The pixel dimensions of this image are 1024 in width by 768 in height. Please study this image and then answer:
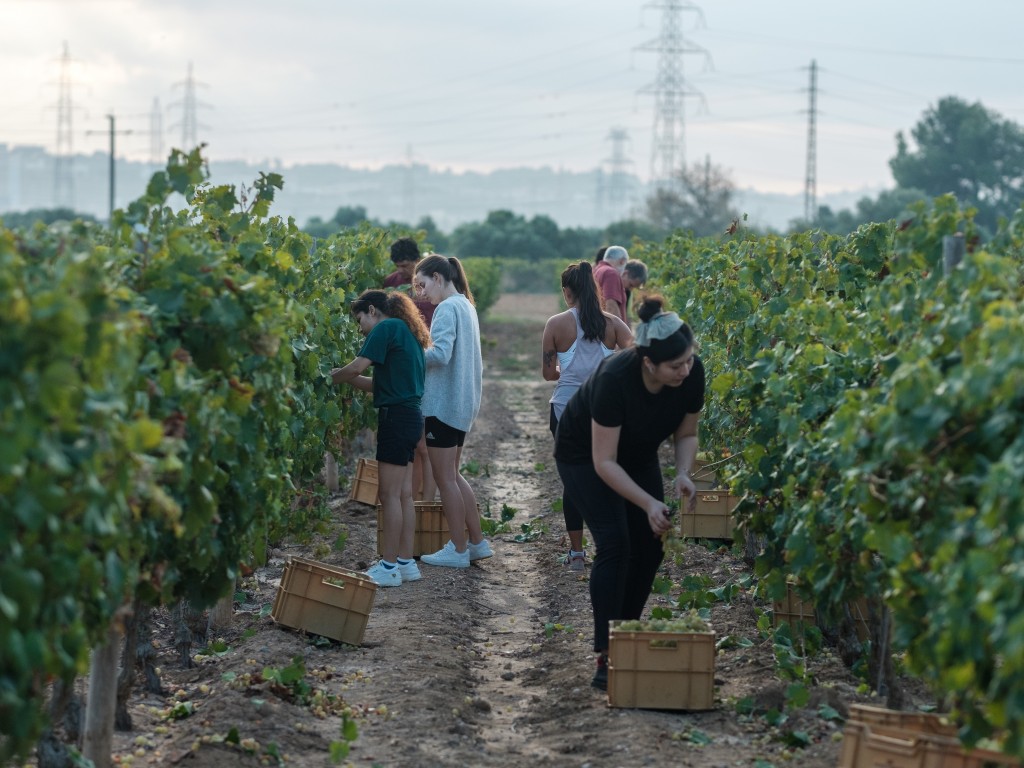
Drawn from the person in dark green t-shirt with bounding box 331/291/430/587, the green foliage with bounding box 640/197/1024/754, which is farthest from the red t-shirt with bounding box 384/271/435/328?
the green foliage with bounding box 640/197/1024/754

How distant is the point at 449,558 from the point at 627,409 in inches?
126

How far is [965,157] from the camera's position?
7444 cm

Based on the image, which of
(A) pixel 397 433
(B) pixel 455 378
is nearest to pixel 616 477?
(A) pixel 397 433

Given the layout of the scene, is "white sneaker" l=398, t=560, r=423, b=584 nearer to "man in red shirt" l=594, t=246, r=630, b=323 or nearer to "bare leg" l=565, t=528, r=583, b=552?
"bare leg" l=565, t=528, r=583, b=552

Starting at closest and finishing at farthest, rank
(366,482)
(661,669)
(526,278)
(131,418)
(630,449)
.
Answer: (131,418), (661,669), (630,449), (366,482), (526,278)

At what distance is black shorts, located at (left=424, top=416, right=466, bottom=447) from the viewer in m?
7.75

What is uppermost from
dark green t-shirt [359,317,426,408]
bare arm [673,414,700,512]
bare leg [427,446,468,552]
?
dark green t-shirt [359,317,426,408]

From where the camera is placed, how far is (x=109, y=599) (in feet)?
12.5

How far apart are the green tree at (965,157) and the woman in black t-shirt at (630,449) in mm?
71032

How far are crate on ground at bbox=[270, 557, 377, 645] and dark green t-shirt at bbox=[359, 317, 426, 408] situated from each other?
1.15 m

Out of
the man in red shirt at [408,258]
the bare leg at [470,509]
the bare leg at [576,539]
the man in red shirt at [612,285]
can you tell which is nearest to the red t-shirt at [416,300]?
the man in red shirt at [408,258]

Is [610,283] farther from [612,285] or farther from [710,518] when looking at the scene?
[710,518]

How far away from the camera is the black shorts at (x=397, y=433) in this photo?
7273 mm

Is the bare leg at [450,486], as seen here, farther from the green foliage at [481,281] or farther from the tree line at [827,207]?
the tree line at [827,207]
